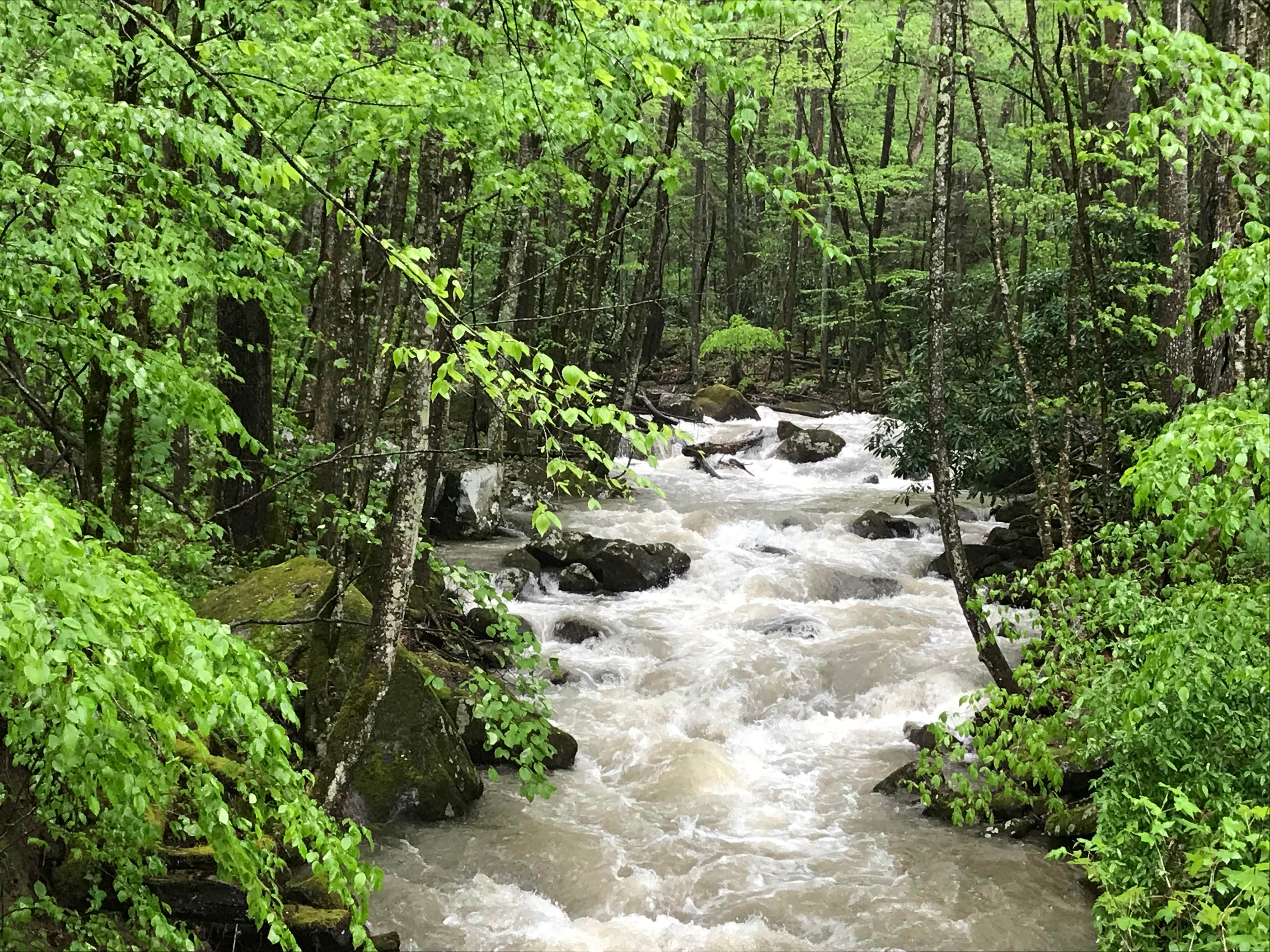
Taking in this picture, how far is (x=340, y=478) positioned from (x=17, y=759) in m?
7.78

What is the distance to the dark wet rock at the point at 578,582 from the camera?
14805 millimetres

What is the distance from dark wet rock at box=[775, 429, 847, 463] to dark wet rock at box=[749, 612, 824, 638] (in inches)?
429

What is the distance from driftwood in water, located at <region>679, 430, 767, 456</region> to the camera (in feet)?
80.0

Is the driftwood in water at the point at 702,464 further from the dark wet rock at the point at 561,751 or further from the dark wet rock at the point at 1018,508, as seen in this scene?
the dark wet rock at the point at 561,751

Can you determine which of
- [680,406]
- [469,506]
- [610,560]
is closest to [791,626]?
[610,560]

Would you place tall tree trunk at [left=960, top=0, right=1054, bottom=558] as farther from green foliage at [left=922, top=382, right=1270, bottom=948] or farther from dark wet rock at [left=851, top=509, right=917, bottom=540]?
dark wet rock at [left=851, top=509, right=917, bottom=540]

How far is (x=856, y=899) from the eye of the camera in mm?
7367

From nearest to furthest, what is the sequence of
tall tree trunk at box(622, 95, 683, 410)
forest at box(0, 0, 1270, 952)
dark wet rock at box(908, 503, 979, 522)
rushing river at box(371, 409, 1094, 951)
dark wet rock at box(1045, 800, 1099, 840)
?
1. forest at box(0, 0, 1270, 952)
2. rushing river at box(371, 409, 1094, 951)
3. dark wet rock at box(1045, 800, 1099, 840)
4. tall tree trunk at box(622, 95, 683, 410)
5. dark wet rock at box(908, 503, 979, 522)

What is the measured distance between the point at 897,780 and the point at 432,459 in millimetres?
6618

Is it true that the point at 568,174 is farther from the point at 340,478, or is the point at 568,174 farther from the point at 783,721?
the point at 783,721

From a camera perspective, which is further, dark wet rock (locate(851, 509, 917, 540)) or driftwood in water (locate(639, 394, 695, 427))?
driftwood in water (locate(639, 394, 695, 427))

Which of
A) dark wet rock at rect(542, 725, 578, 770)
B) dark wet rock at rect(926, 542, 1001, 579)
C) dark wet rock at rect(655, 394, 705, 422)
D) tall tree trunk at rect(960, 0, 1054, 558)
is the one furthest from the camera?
dark wet rock at rect(655, 394, 705, 422)

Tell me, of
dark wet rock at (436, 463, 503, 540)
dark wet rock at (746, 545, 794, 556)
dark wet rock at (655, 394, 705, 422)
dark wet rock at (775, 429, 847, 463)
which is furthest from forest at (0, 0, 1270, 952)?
dark wet rock at (655, 394, 705, 422)

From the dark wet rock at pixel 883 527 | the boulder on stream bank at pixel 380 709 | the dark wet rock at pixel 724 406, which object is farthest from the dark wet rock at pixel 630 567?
the dark wet rock at pixel 724 406
